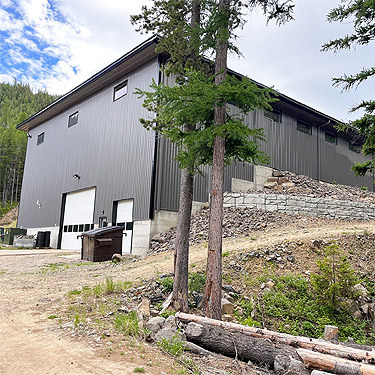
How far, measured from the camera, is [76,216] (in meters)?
21.2

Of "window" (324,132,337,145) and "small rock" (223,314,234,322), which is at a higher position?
"window" (324,132,337,145)

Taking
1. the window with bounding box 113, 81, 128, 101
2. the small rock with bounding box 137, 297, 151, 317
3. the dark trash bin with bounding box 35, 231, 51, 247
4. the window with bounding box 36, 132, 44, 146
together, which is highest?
the window with bounding box 113, 81, 128, 101

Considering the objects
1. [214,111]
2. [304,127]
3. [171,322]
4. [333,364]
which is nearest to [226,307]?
[171,322]

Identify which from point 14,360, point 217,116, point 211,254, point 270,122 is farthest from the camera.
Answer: point 270,122

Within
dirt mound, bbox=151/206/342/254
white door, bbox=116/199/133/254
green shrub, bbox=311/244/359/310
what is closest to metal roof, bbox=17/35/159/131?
white door, bbox=116/199/133/254

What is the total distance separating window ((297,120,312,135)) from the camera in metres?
22.0

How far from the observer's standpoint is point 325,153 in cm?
2345

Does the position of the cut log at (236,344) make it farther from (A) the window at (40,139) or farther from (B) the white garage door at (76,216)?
(A) the window at (40,139)

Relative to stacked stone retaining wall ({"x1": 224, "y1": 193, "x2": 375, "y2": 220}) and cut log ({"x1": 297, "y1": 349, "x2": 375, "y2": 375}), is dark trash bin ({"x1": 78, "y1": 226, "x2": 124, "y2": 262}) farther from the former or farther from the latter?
cut log ({"x1": 297, "y1": 349, "x2": 375, "y2": 375})

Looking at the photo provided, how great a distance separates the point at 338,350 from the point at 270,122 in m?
16.9

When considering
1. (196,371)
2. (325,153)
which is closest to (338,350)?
(196,371)

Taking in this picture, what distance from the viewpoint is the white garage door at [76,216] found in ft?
65.5

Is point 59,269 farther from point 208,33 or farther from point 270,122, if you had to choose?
point 270,122

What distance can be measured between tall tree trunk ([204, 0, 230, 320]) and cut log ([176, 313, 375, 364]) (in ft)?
1.57
